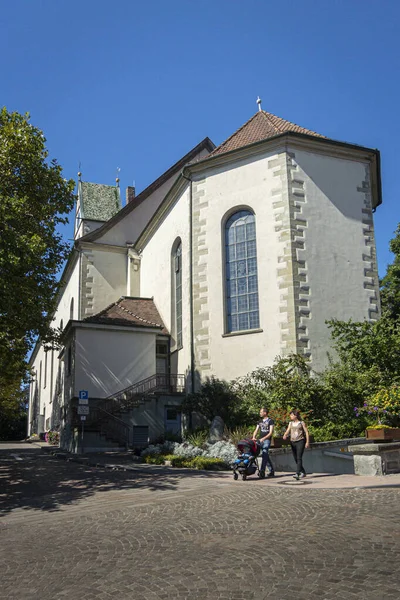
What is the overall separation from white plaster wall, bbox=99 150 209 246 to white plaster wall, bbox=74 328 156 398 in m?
10.4

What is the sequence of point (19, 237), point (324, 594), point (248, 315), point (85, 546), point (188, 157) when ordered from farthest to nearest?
point (188, 157)
point (248, 315)
point (19, 237)
point (85, 546)
point (324, 594)

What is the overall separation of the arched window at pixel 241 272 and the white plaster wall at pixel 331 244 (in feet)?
7.15

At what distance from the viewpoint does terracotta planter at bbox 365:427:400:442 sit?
13.0 metres

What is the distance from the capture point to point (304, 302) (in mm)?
20938

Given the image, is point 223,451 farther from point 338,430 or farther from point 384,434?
point 384,434

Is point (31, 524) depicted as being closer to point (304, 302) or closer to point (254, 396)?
point (254, 396)

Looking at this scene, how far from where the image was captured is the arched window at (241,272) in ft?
73.2

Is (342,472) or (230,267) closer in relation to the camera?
(342,472)

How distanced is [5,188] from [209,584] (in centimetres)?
1465

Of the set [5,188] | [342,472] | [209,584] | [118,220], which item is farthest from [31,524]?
[118,220]

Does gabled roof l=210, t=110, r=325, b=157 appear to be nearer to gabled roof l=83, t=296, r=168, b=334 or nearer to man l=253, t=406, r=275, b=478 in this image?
gabled roof l=83, t=296, r=168, b=334

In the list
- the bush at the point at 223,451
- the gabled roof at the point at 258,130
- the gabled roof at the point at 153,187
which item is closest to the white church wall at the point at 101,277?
the gabled roof at the point at 153,187

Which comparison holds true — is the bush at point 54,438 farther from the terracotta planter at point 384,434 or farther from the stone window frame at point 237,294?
the terracotta planter at point 384,434

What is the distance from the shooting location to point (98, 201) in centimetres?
4662
